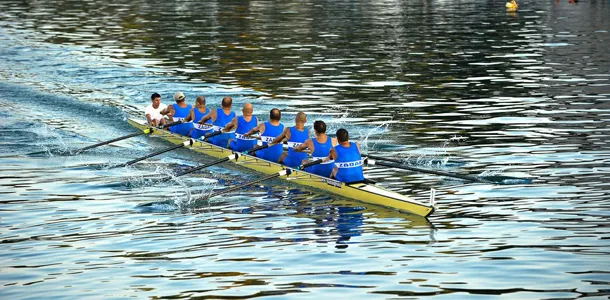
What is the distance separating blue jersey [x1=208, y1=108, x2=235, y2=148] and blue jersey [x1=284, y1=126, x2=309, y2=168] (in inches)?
141

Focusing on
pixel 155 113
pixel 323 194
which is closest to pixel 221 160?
pixel 323 194

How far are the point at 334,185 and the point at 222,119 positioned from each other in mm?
6440

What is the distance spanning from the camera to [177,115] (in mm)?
29656

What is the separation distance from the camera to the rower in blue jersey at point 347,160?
21484mm

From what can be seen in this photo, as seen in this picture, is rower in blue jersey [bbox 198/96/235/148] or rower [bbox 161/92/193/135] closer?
rower in blue jersey [bbox 198/96/235/148]

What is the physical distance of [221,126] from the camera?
2736cm

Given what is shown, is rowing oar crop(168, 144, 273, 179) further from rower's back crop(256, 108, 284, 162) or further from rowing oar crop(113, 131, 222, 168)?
rowing oar crop(113, 131, 222, 168)

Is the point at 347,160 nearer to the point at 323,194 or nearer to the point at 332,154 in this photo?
Result: the point at 332,154

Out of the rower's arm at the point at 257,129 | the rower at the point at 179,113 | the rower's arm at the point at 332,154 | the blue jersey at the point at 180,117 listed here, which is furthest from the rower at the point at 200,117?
the rower's arm at the point at 332,154

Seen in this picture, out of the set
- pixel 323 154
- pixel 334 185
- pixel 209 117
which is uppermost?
pixel 209 117

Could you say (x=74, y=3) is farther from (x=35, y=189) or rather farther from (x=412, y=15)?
(x=35, y=189)

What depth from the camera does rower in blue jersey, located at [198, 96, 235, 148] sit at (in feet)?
88.9

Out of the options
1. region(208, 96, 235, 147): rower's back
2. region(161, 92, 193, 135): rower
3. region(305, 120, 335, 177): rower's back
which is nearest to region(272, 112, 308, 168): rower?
region(305, 120, 335, 177): rower's back

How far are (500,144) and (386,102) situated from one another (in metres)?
8.78
